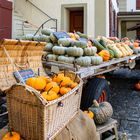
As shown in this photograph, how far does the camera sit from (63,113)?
282 centimetres

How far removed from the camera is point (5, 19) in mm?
10812

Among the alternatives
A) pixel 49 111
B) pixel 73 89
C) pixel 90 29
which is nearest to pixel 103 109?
pixel 73 89

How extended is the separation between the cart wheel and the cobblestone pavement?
0.75 m

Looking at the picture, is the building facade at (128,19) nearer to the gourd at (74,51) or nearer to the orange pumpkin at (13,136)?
the gourd at (74,51)

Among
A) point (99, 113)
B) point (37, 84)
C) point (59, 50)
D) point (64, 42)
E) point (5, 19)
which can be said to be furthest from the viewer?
point (5, 19)

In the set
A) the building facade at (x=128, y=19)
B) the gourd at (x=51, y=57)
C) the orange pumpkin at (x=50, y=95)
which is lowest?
the orange pumpkin at (x=50, y=95)

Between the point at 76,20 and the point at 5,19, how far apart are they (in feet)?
15.3

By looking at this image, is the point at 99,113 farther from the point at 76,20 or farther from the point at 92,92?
the point at 76,20

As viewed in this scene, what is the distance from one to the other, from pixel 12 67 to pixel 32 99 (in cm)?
114

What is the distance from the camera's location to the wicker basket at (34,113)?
96.9 inches

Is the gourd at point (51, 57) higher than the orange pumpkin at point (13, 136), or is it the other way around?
the gourd at point (51, 57)

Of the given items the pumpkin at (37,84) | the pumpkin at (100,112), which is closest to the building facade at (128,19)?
the pumpkin at (100,112)

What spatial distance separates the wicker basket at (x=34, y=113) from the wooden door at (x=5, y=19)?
8150 millimetres

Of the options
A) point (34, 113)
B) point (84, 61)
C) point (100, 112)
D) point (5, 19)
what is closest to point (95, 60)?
point (84, 61)
